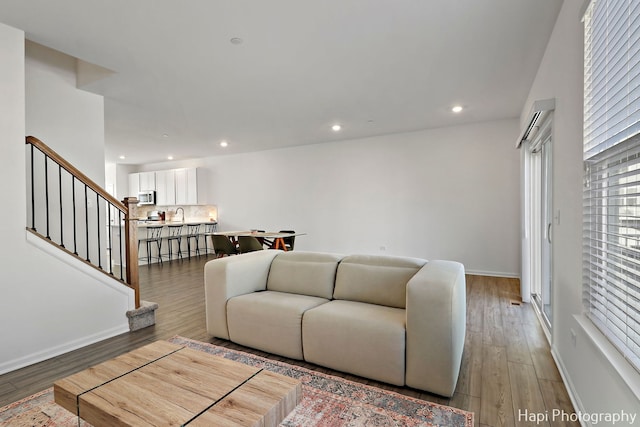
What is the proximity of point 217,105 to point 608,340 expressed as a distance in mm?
4769

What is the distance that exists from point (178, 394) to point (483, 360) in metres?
2.30

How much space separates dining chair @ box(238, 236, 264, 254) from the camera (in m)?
5.93

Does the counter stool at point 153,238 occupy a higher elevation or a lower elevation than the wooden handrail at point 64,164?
lower

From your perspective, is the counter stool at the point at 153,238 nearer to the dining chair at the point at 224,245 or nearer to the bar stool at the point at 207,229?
the bar stool at the point at 207,229

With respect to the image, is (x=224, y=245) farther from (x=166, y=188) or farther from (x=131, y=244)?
(x=166, y=188)

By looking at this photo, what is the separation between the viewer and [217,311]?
2965 mm

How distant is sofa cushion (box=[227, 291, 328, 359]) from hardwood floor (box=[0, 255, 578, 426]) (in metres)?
0.10

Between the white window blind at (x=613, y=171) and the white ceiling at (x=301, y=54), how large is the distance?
3.61ft

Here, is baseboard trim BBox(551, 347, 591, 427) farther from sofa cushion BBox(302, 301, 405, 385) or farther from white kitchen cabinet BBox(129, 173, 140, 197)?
white kitchen cabinet BBox(129, 173, 140, 197)

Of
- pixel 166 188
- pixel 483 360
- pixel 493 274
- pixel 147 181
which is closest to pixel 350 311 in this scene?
pixel 483 360

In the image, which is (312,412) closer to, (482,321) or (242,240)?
(482,321)

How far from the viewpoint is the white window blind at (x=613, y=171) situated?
1.32 m

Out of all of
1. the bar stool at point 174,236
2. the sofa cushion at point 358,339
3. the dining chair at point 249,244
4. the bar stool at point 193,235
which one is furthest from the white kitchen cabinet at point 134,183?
the sofa cushion at point 358,339

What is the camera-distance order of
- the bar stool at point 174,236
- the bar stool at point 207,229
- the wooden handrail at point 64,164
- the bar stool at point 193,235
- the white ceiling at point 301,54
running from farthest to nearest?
the bar stool at point 207,229 < the bar stool at point 193,235 < the bar stool at point 174,236 < the wooden handrail at point 64,164 < the white ceiling at point 301,54
